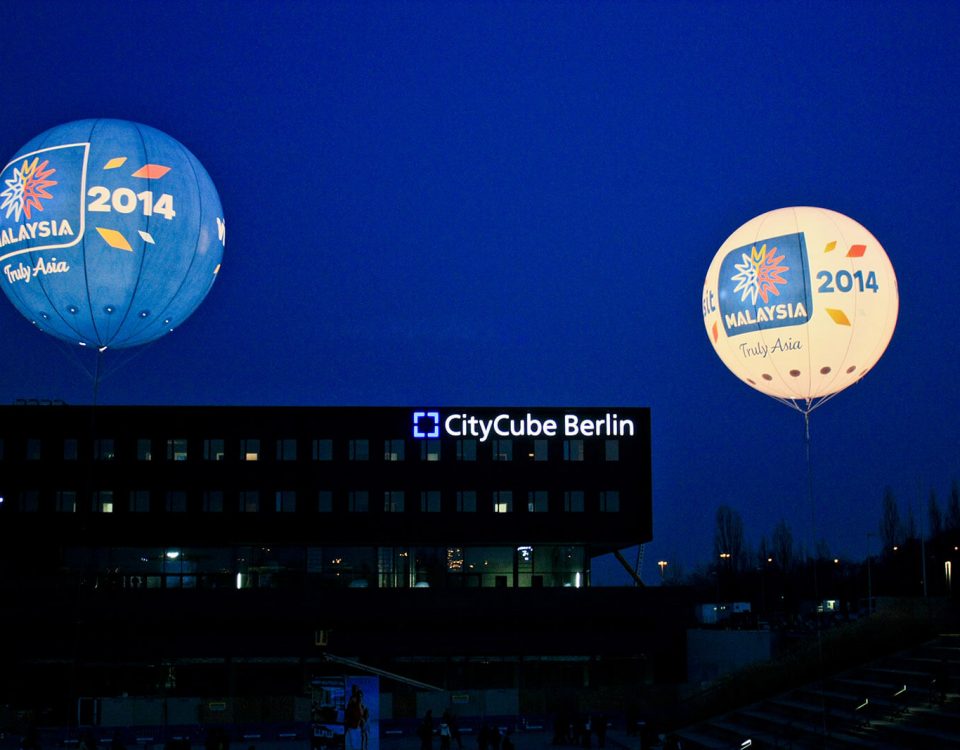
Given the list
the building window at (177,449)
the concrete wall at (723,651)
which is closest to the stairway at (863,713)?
the concrete wall at (723,651)

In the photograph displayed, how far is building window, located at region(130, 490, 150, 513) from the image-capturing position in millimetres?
72562

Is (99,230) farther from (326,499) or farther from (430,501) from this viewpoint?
(430,501)

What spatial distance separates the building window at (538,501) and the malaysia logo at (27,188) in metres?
50.9

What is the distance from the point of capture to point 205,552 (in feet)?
242

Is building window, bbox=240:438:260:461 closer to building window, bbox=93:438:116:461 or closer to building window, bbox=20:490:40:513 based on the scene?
building window, bbox=93:438:116:461

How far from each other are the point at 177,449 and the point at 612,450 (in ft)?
85.6

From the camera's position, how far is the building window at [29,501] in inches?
2857

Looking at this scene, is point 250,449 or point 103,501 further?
point 250,449

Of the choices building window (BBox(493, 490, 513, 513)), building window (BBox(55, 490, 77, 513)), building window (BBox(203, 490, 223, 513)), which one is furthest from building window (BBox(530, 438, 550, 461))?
building window (BBox(55, 490, 77, 513))

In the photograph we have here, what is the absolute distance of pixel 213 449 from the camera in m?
73.4

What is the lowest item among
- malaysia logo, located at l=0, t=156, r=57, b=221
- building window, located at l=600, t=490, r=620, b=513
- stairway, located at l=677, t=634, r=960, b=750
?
stairway, located at l=677, t=634, r=960, b=750

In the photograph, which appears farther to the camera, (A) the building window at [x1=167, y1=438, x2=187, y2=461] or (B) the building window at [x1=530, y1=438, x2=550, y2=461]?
(B) the building window at [x1=530, y1=438, x2=550, y2=461]

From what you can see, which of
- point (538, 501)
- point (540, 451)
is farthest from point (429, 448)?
point (538, 501)

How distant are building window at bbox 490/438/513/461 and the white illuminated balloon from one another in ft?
149
